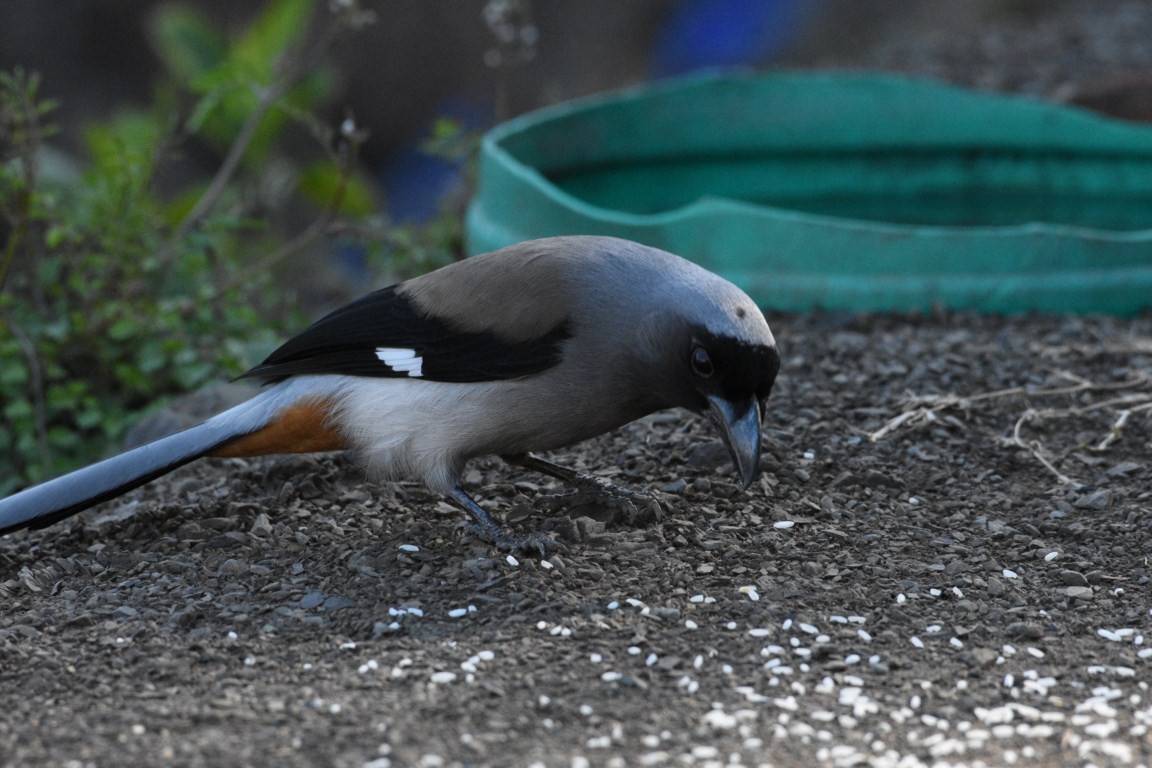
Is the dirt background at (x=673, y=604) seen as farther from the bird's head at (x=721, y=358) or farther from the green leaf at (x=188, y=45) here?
the green leaf at (x=188, y=45)

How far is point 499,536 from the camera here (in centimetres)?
353

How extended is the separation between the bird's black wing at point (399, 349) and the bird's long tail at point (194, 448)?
0.10 meters

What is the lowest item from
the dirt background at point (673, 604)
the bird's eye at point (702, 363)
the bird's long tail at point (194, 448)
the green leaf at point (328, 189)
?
the dirt background at point (673, 604)

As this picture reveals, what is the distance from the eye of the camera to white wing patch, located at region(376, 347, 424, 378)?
144 inches

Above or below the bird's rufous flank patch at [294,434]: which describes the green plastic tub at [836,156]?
above

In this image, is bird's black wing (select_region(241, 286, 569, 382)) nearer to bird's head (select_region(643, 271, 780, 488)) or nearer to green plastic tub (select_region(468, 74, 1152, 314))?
bird's head (select_region(643, 271, 780, 488))

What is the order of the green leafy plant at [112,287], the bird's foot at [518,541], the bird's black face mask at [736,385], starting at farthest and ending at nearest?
the green leafy plant at [112,287] < the bird's foot at [518,541] < the bird's black face mask at [736,385]

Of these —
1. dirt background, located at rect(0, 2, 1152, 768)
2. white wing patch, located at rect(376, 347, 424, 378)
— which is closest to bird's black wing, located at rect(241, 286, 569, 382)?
white wing patch, located at rect(376, 347, 424, 378)

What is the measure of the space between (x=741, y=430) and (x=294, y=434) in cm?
122

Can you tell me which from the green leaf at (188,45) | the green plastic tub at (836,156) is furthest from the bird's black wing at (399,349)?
the green leaf at (188,45)

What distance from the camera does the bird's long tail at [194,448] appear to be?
3553 mm

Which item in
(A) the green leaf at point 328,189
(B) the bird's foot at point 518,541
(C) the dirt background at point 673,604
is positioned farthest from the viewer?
(A) the green leaf at point 328,189

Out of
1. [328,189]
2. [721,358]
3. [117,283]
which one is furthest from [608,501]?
[328,189]

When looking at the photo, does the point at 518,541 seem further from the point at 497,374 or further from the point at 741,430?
the point at 741,430
